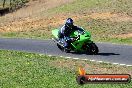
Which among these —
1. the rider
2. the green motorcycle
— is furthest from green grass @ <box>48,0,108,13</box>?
the green motorcycle

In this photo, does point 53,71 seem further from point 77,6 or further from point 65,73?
point 77,6

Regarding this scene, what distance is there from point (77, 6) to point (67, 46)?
73.4 ft

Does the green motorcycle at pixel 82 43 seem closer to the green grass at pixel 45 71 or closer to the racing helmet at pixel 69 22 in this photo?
the racing helmet at pixel 69 22

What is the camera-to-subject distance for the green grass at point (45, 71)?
14.0 metres

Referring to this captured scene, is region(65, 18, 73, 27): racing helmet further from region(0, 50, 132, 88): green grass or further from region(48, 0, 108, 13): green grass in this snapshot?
region(48, 0, 108, 13): green grass

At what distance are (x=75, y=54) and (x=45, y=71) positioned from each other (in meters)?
7.06

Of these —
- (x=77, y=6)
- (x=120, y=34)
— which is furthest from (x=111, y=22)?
(x=77, y=6)

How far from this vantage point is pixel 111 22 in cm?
3700

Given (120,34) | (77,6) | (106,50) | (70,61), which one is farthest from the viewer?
(77,6)

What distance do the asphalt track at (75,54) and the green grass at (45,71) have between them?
5.77ft

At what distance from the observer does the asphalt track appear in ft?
71.8

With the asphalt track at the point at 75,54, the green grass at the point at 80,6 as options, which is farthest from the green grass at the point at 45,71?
the green grass at the point at 80,6

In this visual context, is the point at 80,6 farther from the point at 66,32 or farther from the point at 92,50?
the point at 92,50

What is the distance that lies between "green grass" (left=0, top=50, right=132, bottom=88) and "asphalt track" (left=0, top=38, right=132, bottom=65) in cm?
176
